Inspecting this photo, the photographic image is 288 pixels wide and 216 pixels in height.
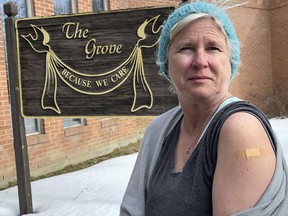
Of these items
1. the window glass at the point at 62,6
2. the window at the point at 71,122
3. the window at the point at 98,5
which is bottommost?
the window at the point at 71,122

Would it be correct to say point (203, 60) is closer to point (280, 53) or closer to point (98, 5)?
point (98, 5)

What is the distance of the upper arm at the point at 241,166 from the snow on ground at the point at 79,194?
2877 millimetres

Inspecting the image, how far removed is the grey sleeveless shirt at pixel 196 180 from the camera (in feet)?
3.70

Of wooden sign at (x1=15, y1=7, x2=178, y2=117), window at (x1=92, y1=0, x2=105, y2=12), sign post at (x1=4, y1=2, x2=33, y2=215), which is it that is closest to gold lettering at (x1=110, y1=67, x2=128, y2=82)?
wooden sign at (x1=15, y1=7, x2=178, y2=117)

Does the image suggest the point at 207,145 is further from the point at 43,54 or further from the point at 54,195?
the point at 54,195

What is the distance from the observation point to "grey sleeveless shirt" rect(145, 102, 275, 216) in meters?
1.13

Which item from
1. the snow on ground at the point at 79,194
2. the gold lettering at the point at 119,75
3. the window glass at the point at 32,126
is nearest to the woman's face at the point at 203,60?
the gold lettering at the point at 119,75

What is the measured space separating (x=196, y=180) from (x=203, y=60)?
39 centimetres

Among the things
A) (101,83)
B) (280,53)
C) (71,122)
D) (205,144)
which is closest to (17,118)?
(101,83)

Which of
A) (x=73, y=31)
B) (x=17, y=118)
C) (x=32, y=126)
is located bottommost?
(x=32, y=126)

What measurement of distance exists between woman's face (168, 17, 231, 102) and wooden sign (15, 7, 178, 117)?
94.3 inches

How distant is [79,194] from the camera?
4.52 meters

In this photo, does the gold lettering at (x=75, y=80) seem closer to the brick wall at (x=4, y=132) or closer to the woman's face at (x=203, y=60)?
the brick wall at (x=4, y=132)

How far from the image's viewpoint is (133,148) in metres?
8.00
